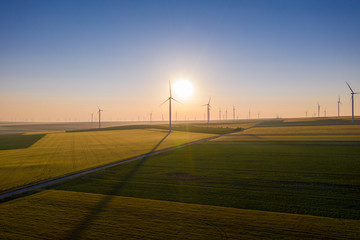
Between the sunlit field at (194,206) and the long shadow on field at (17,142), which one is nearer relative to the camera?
the sunlit field at (194,206)

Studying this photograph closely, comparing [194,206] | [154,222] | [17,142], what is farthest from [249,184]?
[17,142]

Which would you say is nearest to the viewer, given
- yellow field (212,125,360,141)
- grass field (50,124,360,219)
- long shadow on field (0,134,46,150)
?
grass field (50,124,360,219)

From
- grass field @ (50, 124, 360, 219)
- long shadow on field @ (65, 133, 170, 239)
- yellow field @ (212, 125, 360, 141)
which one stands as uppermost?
yellow field @ (212, 125, 360, 141)

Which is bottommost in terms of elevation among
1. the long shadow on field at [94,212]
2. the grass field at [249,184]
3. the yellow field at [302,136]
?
the long shadow on field at [94,212]

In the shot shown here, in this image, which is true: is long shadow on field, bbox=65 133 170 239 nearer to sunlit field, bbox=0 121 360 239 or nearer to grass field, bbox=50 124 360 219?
sunlit field, bbox=0 121 360 239

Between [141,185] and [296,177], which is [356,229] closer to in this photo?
[296,177]

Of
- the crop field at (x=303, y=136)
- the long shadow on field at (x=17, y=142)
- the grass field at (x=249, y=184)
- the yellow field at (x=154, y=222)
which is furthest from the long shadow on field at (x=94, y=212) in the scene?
the crop field at (x=303, y=136)

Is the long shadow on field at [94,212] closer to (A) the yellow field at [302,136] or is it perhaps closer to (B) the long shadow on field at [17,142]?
(B) the long shadow on field at [17,142]

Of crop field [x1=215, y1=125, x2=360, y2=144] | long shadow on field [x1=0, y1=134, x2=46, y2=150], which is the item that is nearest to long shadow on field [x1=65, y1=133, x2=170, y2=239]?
long shadow on field [x1=0, y1=134, x2=46, y2=150]
